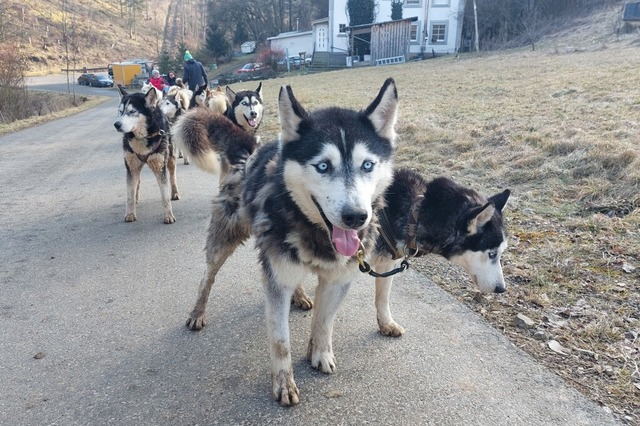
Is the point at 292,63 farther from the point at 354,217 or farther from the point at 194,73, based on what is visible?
the point at 354,217

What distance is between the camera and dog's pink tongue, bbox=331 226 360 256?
2.46 m

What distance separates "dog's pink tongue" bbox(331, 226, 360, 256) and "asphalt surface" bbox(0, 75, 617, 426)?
0.92 metres

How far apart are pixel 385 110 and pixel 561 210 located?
138 inches

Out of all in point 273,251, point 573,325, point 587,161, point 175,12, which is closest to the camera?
point 273,251

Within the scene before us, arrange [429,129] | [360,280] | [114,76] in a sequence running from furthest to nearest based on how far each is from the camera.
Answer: [114,76] → [429,129] → [360,280]

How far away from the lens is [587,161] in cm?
624

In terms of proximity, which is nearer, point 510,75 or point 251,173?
point 251,173

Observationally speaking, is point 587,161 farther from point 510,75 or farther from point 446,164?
point 510,75

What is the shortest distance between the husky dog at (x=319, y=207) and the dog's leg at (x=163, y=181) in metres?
3.27

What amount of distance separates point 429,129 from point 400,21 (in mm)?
35823

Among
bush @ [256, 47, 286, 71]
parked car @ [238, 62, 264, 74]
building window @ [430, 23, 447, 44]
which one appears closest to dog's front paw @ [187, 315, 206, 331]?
bush @ [256, 47, 286, 71]

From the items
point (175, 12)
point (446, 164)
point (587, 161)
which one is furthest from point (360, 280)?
point (175, 12)

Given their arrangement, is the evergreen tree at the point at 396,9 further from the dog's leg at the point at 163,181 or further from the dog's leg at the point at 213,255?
the dog's leg at the point at 213,255

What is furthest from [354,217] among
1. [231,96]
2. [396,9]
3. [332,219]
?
[396,9]
